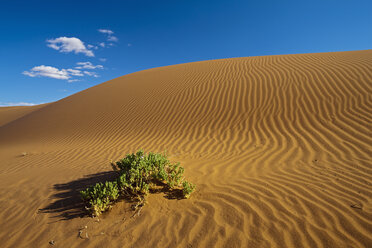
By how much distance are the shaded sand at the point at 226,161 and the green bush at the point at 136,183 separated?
0.18 metres

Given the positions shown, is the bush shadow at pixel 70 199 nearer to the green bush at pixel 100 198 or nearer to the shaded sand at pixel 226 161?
the shaded sand at pixel 226 161

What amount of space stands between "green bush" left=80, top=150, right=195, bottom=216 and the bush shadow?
0.50 ft

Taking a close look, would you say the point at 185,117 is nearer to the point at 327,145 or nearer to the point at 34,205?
the point at 327,145

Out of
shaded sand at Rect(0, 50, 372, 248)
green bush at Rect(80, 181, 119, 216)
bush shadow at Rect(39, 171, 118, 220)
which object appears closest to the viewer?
shaded sand at Rect(0, 50, 372, 248)

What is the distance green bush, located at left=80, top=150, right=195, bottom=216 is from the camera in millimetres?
2747

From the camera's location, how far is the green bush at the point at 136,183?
275 centimetres

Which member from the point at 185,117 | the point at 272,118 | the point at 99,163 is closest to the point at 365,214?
the point at 272,118

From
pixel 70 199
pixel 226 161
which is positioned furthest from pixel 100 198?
pixel 226 161

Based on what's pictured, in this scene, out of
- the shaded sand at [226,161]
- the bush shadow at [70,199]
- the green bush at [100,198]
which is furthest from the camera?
the bush shadow at [70,199]

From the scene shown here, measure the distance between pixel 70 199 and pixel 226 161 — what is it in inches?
125

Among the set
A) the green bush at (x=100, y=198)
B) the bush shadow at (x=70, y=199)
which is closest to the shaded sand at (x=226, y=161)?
the bush shadow at (x=70, y=199)

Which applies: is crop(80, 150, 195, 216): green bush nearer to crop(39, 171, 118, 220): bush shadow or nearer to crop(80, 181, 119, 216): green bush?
crop(80, 181, 119, 216): green bush

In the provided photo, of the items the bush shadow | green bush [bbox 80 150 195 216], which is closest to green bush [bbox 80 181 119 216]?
green bush [bbox 80 150 195 216]

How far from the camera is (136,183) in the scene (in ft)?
9.73
